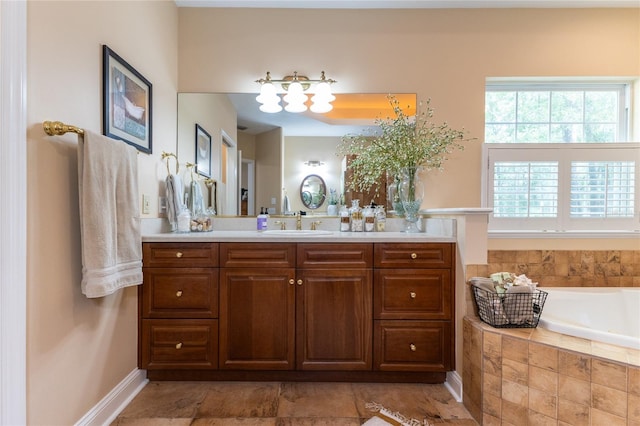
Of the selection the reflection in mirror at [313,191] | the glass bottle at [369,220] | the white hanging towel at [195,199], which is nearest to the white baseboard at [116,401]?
the white hanging towel at [195,199]

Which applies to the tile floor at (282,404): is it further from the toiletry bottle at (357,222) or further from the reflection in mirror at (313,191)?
the reflection in mirror at (313,191)

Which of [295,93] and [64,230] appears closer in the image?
[64,230]

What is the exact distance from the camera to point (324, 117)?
2.49 m

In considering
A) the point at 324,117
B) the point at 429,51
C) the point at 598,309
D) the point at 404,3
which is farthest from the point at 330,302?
the point at 404,3

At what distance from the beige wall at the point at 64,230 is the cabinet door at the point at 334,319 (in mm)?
1003

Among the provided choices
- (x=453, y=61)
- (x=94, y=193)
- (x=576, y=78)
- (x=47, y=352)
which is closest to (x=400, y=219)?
(x=453, y=61)

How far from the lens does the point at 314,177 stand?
252 centimetres

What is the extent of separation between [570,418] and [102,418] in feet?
6.97

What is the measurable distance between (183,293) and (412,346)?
1380 mm

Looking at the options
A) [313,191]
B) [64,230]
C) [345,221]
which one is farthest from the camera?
[313,191]

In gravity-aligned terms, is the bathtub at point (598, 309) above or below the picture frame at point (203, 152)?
below

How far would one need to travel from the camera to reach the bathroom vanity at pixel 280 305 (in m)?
1.88
